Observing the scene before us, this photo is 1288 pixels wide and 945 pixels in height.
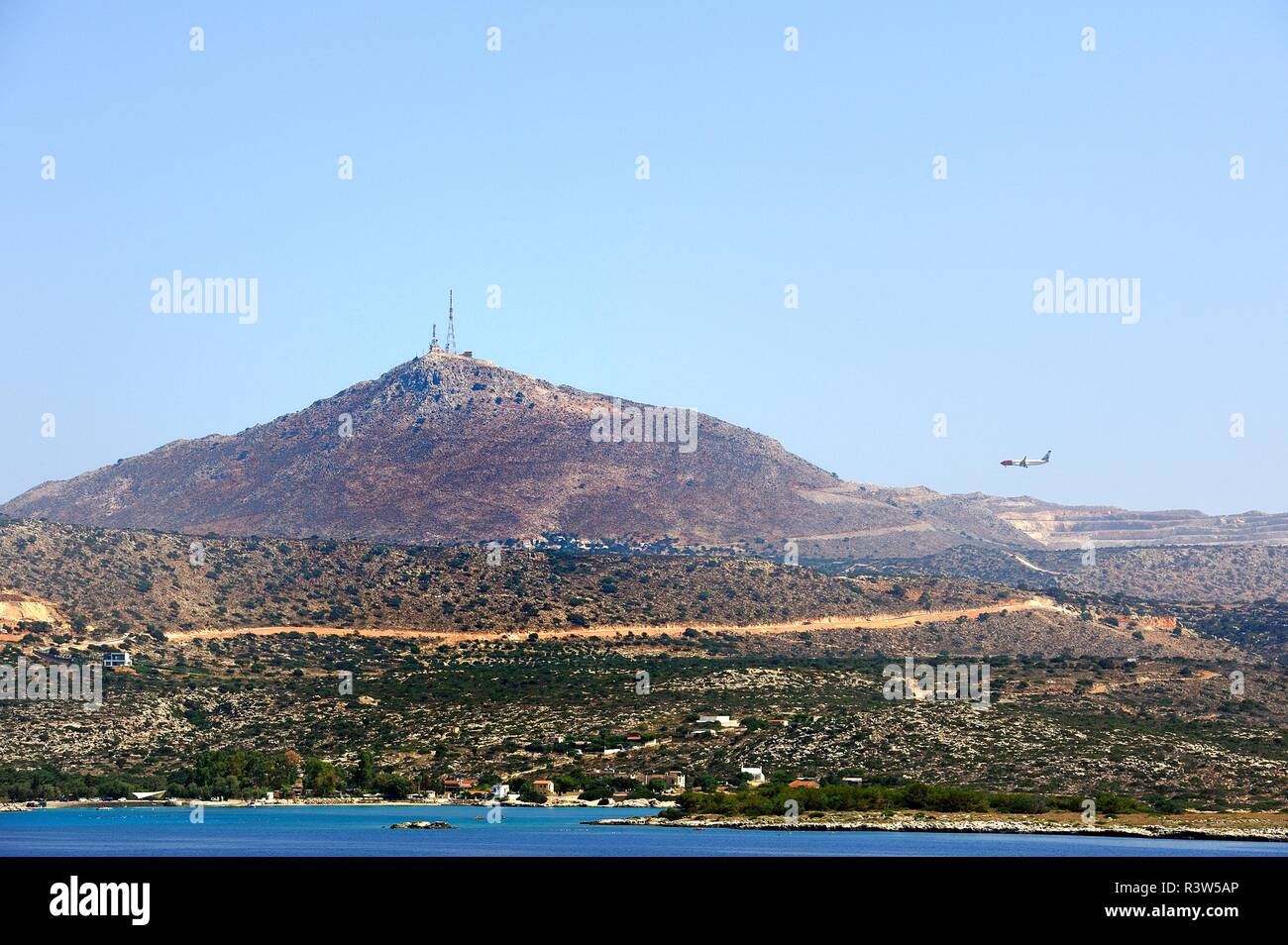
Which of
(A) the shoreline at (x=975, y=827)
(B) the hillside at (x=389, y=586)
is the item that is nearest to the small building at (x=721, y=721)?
(A) the shoreline at (x=975, y=827)

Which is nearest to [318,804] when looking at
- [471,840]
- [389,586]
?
[471,840]

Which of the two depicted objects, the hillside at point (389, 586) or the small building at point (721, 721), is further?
the hillside at point (389, 586)

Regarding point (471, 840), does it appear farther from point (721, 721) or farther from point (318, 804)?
point (721, 721)

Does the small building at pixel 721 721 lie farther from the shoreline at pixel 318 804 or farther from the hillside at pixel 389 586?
the hillside at pixel 389 586
